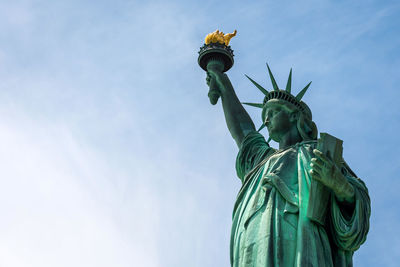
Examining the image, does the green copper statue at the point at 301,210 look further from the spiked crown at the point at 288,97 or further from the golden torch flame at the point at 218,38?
the golden torch flame at the point at 218,38

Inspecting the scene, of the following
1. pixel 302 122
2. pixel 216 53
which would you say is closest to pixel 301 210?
pixel 302 122

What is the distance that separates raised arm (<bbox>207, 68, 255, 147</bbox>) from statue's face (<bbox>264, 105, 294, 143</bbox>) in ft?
3.43

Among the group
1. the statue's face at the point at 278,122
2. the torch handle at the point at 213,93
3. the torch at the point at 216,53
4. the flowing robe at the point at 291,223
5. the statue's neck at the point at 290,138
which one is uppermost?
the torch at the point at 216,53

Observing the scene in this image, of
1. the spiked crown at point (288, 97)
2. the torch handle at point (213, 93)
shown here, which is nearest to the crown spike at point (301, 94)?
the spiked crown at point (288, 97)

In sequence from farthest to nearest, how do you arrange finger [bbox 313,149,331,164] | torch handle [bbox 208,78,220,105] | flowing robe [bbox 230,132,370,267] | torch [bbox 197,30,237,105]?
torch [bbox 197,30,237,105] < torch handle [bbox 208,78,220,105] < finger [bbox 313,149,331,164] < flowing robe [bbox 230,132,370,267]

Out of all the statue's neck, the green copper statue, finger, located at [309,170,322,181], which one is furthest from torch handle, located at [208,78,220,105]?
finger, located at [309,170,322,181]

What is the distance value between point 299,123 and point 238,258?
8.61ft

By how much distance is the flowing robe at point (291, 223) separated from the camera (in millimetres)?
10859

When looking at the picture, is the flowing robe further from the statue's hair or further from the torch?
the torch

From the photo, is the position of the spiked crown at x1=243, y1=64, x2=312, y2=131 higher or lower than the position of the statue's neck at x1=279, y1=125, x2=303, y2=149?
higher

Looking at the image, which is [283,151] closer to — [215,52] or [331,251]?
[331,251]

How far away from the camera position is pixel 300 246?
10.8 m

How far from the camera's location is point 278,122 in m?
13.0

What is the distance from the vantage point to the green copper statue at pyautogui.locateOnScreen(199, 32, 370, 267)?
10914mm
